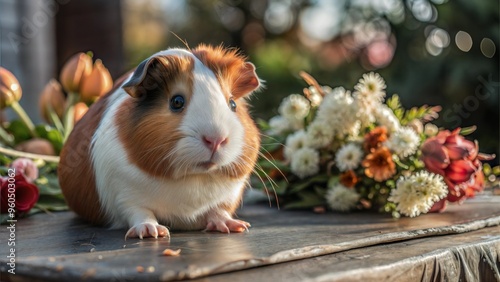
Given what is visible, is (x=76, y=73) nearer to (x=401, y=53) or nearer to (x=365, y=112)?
(x=365, y=112)

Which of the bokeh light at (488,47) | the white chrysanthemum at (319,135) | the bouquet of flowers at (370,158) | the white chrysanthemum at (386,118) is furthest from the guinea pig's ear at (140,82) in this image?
the bokeh light at (488,47)

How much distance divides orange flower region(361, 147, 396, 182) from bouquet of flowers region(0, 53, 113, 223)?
1.02 meters

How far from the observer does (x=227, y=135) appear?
146cm

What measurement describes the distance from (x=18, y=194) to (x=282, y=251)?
101 centimetres

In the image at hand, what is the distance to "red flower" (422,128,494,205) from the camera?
196cm

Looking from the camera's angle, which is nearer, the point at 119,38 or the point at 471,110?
the point at 471,110

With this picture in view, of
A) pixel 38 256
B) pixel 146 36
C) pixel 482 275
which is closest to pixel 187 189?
pixel 38 256

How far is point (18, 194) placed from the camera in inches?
74.9

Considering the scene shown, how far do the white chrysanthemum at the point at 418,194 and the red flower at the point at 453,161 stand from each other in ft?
0.27

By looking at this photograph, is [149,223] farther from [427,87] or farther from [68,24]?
[68,24]

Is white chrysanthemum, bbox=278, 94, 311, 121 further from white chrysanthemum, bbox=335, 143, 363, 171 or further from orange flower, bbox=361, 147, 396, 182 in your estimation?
orange flower, bbox=361, 147, 396, 182

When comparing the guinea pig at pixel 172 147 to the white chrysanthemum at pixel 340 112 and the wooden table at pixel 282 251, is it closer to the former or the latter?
the wooden table at pixel 282 251

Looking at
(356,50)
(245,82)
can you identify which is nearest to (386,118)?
(245,82)

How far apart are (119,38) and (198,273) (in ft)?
15.3
